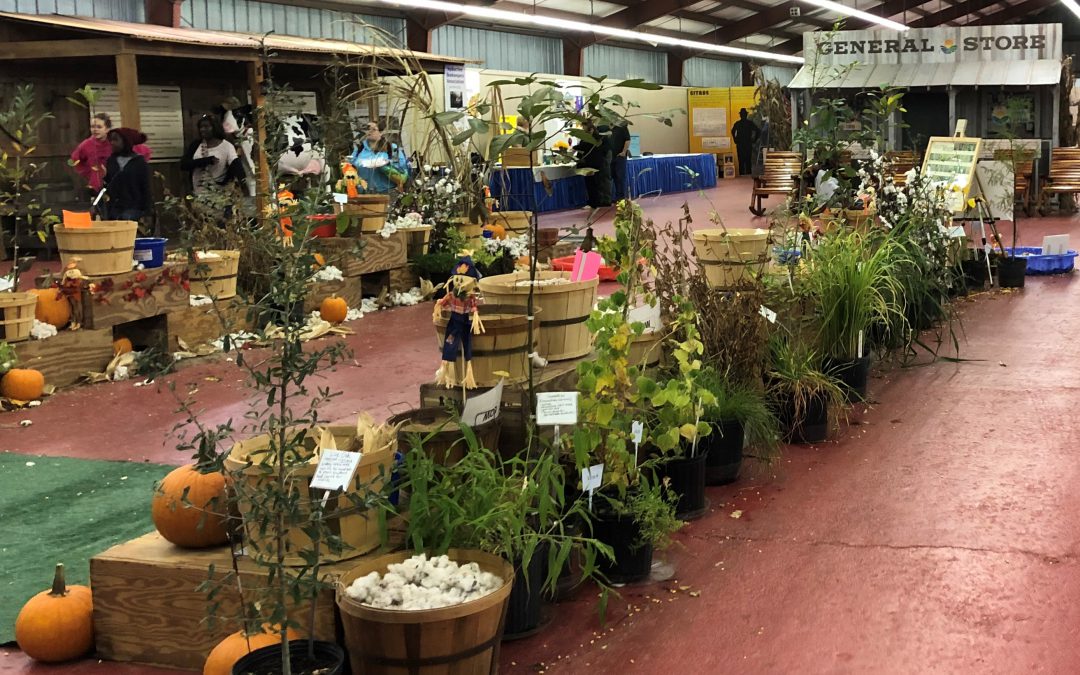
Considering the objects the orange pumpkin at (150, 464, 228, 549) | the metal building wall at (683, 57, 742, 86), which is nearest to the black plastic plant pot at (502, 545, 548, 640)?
the orange pumpkin at (150, 464, 228, 549)

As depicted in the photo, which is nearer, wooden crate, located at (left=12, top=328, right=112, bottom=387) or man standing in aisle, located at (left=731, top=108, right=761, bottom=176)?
wooden crate, located at (left=12, top=328, right=112, bottom=387)

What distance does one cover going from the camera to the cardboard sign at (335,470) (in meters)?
2.74

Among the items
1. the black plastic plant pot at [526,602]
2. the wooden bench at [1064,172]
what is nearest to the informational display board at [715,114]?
the wooden bench at [1064,172]

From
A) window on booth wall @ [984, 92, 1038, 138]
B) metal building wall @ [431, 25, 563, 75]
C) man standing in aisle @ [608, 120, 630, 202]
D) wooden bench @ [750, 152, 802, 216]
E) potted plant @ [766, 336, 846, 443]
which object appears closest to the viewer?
potted plant @ [766, 336, 846, 443]

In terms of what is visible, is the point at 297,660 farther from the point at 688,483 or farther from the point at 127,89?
the point at 127,89

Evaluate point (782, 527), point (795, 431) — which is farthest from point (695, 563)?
point (795, 431)

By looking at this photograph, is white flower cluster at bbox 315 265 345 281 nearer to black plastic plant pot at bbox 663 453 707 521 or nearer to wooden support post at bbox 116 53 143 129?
wooden support post at bbox 116 53 143 129

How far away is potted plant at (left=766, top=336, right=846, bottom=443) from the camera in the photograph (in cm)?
494

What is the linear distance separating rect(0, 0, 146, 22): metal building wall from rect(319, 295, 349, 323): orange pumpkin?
7541mm

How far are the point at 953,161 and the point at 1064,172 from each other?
6.29 m

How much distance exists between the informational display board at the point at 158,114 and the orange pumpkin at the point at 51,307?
6.08m

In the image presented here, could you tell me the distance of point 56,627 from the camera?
3.05 metres

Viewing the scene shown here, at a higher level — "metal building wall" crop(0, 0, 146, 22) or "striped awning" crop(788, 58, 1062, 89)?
"metal building wall" crop(0, 0, 146, 22)

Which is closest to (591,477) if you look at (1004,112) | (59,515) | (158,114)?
(59,515)
